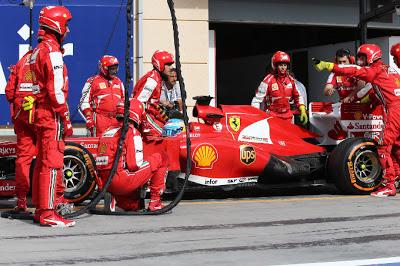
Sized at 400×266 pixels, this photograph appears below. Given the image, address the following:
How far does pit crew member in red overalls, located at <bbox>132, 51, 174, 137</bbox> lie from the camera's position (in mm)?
9945

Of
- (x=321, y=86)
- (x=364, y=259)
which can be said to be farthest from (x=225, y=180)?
(x=321, y=86)

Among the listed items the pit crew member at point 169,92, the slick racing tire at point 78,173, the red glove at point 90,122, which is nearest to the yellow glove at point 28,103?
the slick racing tire at point 78,173

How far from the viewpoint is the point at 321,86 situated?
18.5m

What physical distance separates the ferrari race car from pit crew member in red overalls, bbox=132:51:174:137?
42 cm

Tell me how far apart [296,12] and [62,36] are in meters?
9.95

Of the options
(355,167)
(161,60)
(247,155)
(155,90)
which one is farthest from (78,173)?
(355,167)

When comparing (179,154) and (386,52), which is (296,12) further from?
(179,154)

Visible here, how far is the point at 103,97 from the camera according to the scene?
12.2 m

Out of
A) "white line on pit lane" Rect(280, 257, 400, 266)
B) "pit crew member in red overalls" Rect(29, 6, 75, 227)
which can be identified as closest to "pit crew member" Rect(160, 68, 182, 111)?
"pit crew member in red overalls" Rect(29, 6, 75, 227)

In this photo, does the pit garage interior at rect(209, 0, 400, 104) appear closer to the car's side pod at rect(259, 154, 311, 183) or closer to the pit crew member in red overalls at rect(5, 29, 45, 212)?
the car's side pod at rect(259, 154, 311, 183)

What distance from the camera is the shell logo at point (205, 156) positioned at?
9.52 m

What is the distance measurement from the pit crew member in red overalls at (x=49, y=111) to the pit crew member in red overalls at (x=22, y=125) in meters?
0.51

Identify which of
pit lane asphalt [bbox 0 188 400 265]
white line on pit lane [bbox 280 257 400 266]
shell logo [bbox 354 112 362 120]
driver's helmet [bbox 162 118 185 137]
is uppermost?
shell logo [bbox 354 112 362 120]

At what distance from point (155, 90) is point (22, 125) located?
2.23 metres
